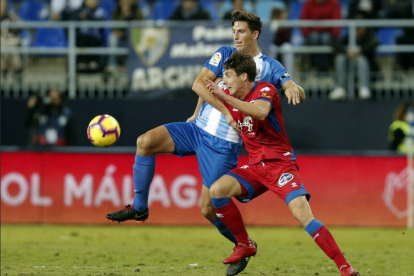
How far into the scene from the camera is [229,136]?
27.2 ft

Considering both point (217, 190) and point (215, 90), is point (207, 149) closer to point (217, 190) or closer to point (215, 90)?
point (217, 190)

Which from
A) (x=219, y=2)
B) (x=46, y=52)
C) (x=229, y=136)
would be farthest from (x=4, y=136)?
(x=229, y=136)

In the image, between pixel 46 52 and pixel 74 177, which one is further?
pixel 46 52

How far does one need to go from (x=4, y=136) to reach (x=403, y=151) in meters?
8.39

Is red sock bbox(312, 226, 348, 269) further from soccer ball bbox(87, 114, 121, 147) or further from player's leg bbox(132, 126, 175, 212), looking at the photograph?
soccer ball bbox(87, 114, 121, 147)

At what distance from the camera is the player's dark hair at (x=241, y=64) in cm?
757

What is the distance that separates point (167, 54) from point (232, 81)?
7.56 meters

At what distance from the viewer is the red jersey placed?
25.4 feet

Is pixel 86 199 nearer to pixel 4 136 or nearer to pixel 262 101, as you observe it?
pixel 4 136

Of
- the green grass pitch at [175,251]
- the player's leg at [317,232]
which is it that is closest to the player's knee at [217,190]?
the player's leg at [317,232]

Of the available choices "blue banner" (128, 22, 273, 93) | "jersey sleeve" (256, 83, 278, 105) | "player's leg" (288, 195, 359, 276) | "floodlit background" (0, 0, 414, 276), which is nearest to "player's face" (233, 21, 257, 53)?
"jersey sleeve" (256, 83, 278, 105)

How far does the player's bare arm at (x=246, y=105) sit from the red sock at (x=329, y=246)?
1.29 meters

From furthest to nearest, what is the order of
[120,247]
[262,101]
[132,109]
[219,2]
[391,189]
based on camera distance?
[219,2] → [132,109] → [391,189] → [120,247] → [262,101]

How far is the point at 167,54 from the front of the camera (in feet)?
49.4
